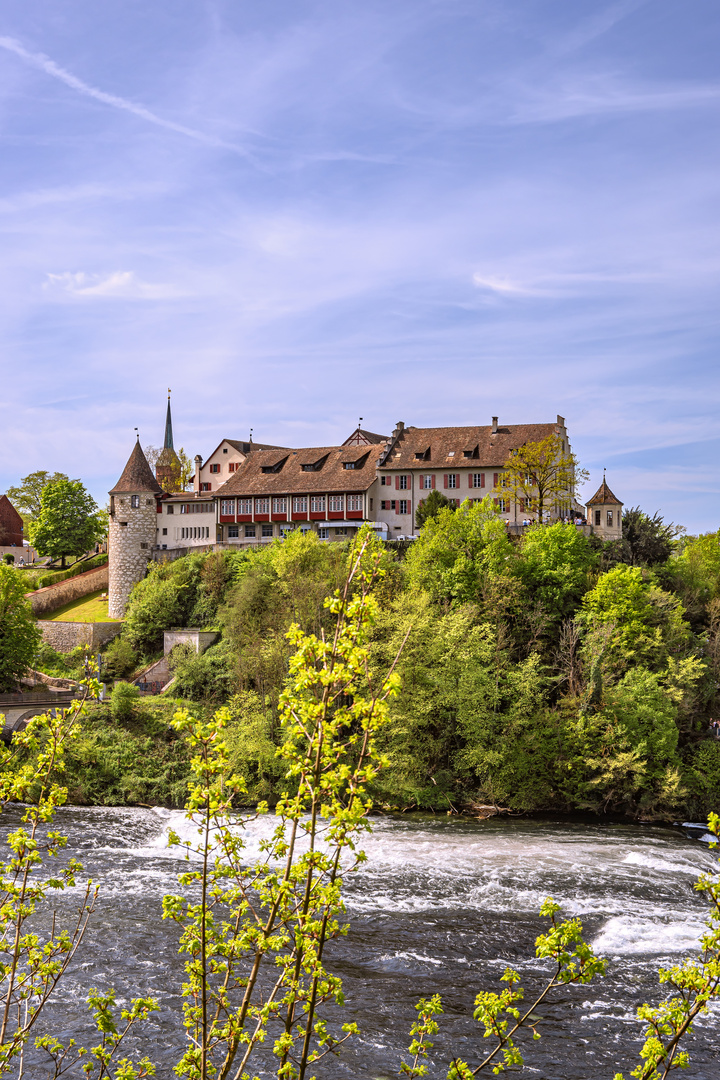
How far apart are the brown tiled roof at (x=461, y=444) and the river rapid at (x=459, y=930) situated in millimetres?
33961

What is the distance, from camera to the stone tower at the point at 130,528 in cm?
6475

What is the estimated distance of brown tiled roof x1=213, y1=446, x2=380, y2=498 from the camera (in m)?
65.3

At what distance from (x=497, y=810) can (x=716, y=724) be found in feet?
40.1

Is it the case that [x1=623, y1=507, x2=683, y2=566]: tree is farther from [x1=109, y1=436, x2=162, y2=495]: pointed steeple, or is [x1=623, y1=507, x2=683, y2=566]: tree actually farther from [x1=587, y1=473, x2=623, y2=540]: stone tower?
[x1=109, y1=436, x2=162, y2=495]: pointed steeple

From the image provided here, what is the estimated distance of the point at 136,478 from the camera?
67438 mm

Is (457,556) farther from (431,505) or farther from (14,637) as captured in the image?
(14,637)

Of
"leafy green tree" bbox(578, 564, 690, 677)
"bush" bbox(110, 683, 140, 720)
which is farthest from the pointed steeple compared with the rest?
"leafy green tree" bbox(578, 564, 690, 677)

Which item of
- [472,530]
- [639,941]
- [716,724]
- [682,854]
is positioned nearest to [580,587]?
[472,530]

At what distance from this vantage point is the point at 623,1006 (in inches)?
709

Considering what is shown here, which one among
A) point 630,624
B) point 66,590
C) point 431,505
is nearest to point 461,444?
point 431,505

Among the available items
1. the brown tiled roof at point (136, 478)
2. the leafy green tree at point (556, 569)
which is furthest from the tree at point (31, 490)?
the leafy green tree at point (556, 569)

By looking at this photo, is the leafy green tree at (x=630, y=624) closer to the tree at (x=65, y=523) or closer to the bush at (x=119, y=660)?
the bush at (x=119, y=660)

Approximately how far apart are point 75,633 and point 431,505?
2492cm

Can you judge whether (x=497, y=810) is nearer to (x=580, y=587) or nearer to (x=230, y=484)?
(x=580, y=587)
